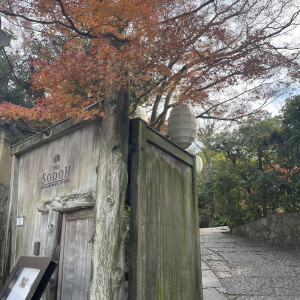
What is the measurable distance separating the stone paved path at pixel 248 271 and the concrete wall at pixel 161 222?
158 centimetres

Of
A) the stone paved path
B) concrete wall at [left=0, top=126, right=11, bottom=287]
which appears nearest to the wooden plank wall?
concrete wall at [left=0, top=126, right=11, bottom=287]

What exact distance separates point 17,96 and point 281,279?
1076cm

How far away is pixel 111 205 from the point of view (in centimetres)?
394

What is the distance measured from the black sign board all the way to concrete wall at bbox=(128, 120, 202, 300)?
1151 mm

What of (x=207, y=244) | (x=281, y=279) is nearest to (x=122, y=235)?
(x=281, y=279)

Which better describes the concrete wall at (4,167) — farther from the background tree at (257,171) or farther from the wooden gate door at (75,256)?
the background tree at (257,171)

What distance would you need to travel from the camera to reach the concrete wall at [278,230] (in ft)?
34.4

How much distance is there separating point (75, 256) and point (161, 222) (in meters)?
1.58

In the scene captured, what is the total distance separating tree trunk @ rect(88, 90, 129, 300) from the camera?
3.68 metres

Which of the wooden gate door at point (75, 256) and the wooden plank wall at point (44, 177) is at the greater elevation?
the wooden plank wall at point (44, 177)

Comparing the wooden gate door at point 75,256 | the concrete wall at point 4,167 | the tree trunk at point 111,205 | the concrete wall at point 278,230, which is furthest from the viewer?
the concrete wall at point 278,230

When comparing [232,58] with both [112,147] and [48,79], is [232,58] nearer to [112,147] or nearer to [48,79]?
[112,147]

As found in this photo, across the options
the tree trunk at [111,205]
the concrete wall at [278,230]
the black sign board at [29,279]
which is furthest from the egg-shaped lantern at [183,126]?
the concrete wall at [278,230]

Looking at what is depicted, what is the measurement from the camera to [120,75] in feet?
14.9
